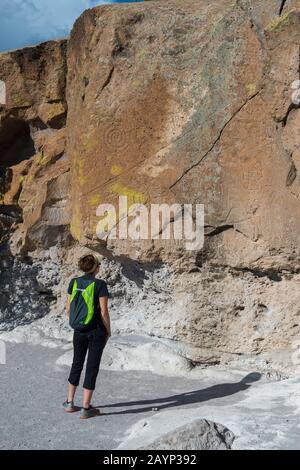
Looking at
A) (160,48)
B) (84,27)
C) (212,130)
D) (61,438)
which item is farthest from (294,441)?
(84,27)

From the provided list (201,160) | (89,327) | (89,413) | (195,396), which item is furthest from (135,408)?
(201,160)

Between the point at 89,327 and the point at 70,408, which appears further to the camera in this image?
the point at 70,408

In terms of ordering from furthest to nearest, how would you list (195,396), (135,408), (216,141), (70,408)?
(216,141) < (195,396) < (135,408) < (70,408)

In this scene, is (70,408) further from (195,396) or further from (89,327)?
(195,396)

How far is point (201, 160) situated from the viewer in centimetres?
490

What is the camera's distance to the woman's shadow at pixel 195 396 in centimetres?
388

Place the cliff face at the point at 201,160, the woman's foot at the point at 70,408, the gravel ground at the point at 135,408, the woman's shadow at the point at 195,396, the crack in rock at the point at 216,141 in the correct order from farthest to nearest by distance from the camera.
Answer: the crack in rock at the point at 216,141 → the cliff face at the point at 201,160 → the woman's shadow at the point at 195,396 → the woman's foot at the point at 70,408 → the gravel ground at the point at 135,408

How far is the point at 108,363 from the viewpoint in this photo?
4.85m

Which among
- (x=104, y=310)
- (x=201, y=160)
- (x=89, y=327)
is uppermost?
(x=201, y=160)

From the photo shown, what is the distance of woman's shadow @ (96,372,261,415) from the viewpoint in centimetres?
388

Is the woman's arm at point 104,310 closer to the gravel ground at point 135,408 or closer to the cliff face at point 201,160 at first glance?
the gravel ground at point 135,408

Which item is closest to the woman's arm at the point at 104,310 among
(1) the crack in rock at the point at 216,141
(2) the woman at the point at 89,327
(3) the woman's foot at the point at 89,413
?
(2) the woman at the point at 89,327

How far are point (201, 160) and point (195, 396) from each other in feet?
A: 6.74

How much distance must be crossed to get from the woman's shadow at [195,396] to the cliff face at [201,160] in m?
0.35
